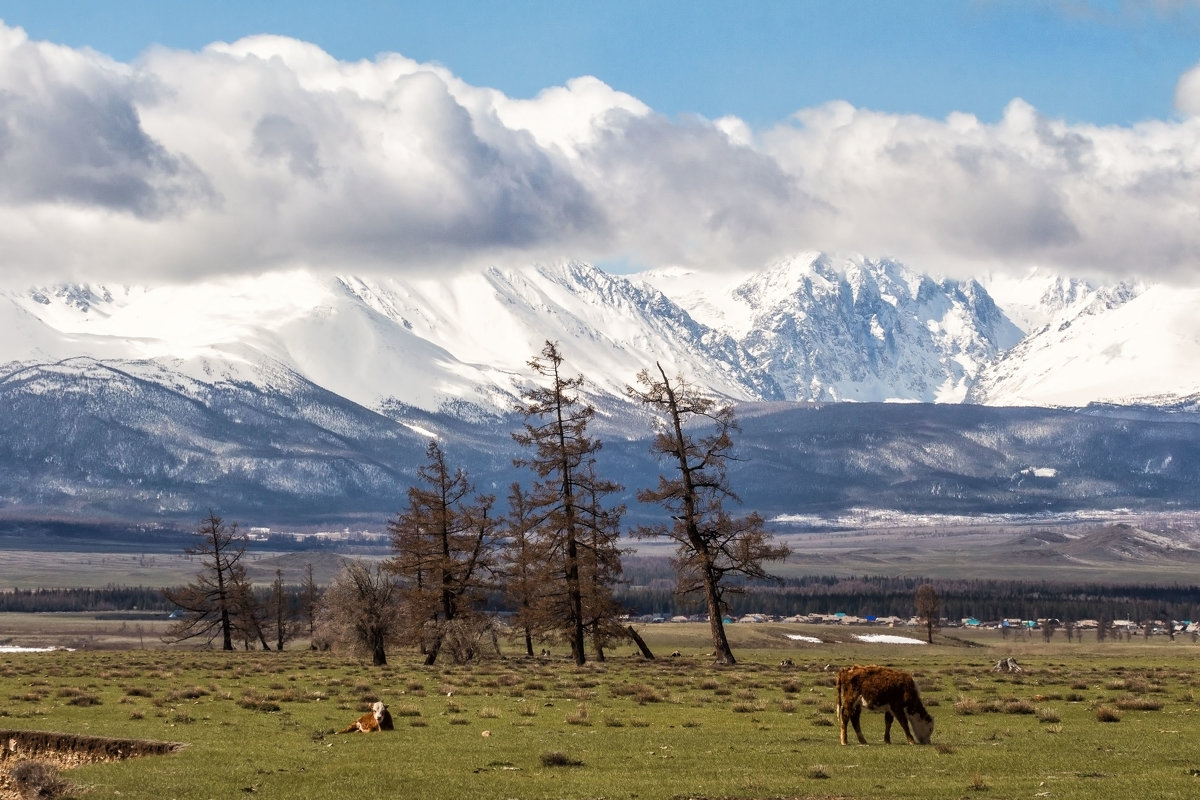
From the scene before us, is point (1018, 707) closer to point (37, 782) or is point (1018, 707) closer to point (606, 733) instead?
point (606, 733)

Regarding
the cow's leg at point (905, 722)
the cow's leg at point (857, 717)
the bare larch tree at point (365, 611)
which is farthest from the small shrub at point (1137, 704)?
the bare larch tree at point (365, 611)

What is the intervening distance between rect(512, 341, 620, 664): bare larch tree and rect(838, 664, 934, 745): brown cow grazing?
32.5 meters

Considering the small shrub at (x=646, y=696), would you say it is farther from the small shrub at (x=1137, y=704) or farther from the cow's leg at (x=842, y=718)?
the small shrub at (x=1137, y=704)

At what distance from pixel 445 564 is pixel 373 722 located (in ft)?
101

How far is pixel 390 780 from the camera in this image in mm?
26984

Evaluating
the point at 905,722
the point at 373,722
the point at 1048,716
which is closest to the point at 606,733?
the point at 373,722

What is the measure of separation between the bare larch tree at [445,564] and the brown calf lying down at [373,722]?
2852cm

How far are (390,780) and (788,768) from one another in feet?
24.2

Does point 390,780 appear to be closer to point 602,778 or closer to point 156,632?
point 602,778

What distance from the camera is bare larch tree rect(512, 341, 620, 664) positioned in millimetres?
63844

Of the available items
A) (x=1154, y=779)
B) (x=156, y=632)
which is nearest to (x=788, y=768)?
(x=1154, y=779)

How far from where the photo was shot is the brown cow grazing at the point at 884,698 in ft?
100

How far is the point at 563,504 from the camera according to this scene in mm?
64312

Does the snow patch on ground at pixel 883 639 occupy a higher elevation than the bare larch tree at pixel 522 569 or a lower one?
lower
